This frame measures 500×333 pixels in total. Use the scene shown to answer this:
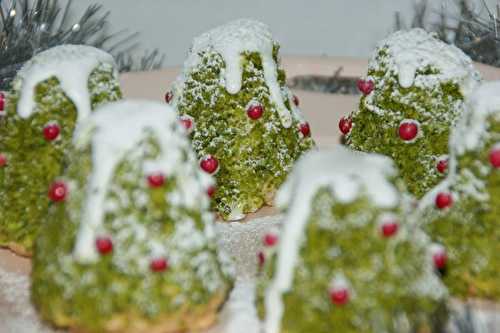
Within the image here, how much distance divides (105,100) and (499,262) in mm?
1443

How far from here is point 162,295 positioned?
2.39 m

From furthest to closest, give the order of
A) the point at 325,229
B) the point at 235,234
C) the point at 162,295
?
the point at 235,234, the point at 162,295, the point at 325,229

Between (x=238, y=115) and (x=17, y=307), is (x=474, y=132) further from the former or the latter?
(x=17, y=307)

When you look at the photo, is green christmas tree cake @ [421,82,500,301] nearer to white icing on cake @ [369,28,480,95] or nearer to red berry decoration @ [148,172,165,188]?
white icing on cake @ [369,28,480,95]

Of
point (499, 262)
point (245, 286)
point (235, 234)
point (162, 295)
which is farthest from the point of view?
point (235, 234)

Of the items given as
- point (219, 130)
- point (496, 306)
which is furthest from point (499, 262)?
point (219, 130)

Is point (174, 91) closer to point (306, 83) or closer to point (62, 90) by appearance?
point (62, 90)

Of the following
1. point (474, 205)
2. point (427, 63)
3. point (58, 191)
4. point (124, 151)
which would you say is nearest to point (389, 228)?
point (474, 205)

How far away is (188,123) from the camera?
325 centimetres

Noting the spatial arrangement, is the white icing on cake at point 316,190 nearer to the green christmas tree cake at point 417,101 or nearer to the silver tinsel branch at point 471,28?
the green christmas tree cake at point 417,101

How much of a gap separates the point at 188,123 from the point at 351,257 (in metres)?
1.23

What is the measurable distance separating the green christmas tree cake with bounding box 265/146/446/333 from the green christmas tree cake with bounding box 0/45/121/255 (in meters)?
0.98

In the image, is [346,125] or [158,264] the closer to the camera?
[158,264]

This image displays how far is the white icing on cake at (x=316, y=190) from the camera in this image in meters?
2.21
